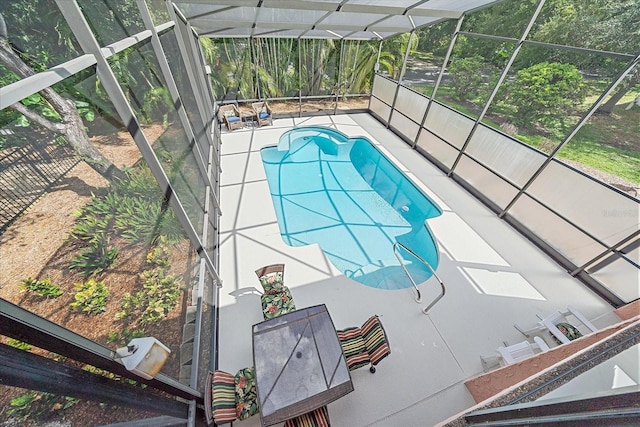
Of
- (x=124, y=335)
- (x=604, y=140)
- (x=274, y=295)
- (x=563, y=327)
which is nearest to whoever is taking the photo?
(x=124, y=335)

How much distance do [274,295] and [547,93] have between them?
19.6 m

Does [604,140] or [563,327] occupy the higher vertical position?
[604,140]

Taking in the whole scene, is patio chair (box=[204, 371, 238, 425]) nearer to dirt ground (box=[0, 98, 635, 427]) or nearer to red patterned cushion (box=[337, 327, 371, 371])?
dirt ground (box=[0, 98, 635, 427])

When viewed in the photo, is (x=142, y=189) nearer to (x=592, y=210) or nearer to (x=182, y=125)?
(x=182, y=125)

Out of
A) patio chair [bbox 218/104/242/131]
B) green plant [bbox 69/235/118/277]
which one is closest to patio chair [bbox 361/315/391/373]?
green plant [bbox 69/235/118/277]

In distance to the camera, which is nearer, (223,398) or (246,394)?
(223,398)

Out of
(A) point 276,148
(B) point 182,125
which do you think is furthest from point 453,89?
(B) point 182,125

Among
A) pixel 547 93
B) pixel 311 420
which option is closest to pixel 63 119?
pixel 311 420

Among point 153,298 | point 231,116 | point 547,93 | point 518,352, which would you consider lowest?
point 518,352

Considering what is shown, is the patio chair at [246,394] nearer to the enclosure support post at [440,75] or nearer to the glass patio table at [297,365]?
the glass patio table at [297,365]

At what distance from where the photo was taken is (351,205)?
7223 mm

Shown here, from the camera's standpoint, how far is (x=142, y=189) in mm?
2393

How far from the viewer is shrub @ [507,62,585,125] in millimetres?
14000

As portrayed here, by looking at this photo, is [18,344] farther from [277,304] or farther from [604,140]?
[604,140]
